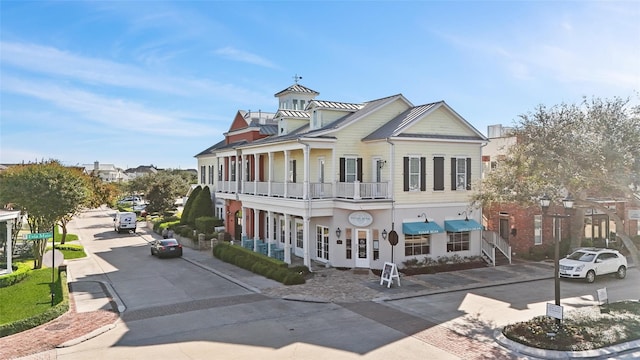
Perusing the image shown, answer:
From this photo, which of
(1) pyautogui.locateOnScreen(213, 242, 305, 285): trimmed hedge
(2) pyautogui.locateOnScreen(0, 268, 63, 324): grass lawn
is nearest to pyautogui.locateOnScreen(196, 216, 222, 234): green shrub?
(1) pyautogui.locateOnScreen(213, 242, 305, 285): trimmed hedge

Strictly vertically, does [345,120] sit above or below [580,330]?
above

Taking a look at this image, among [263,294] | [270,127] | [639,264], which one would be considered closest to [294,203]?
[263,294]

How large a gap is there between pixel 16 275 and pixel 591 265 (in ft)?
84.2

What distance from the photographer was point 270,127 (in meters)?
32.2

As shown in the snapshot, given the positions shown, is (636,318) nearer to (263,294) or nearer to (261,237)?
(263,294)

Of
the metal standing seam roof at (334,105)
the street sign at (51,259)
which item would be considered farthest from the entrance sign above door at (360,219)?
the street sign at (51,259)

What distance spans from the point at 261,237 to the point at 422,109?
13.3 meters

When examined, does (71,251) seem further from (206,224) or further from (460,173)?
(460,173)

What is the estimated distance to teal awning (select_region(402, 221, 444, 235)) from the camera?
22.8m

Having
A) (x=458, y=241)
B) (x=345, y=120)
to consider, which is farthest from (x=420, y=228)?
(x=345, y=120)

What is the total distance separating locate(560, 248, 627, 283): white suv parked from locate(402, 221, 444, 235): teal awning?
583 cm

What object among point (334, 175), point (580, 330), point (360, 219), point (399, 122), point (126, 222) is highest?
point (399, 122)

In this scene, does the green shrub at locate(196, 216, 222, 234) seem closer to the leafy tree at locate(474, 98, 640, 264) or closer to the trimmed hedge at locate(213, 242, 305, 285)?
the trimmed hedge at locate(213, 242, 305, 285)

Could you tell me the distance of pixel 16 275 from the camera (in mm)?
20781
